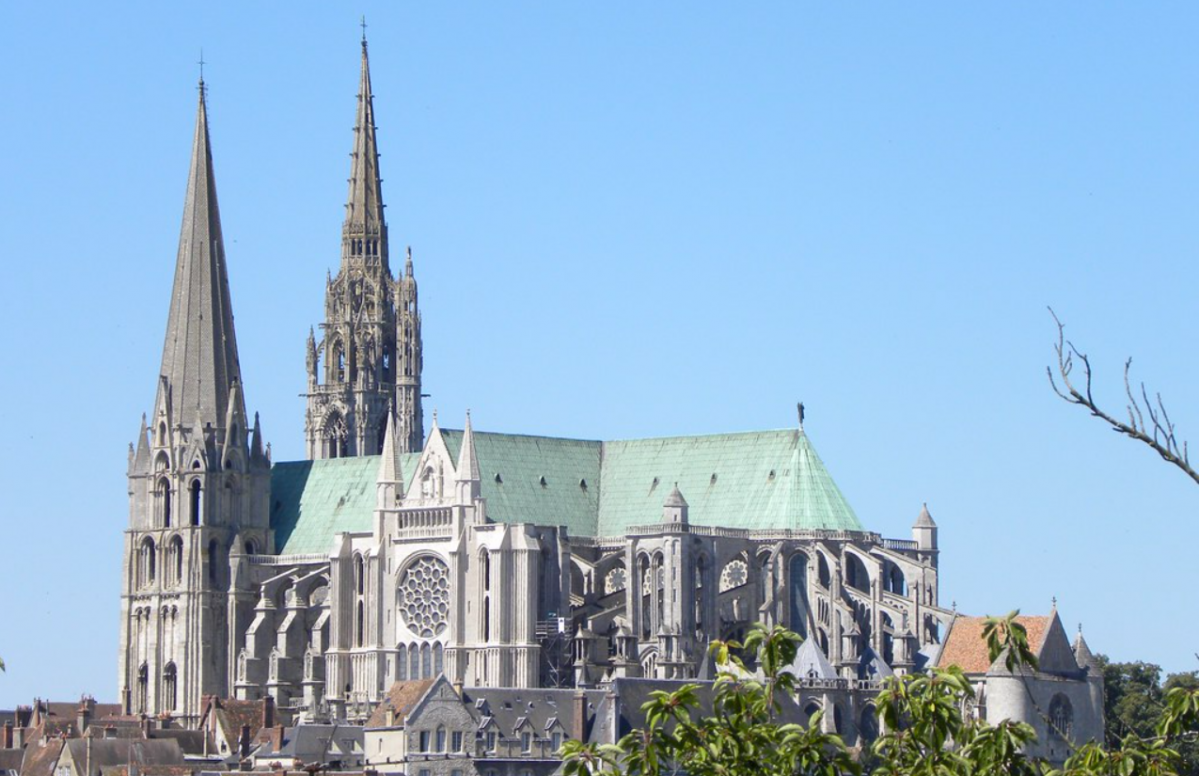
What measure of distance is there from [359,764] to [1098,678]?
91.9ft

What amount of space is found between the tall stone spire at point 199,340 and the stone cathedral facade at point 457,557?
96mm

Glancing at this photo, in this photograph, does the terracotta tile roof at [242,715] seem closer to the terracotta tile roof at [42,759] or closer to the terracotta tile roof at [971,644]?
the terracotta tile roof at [42,759]

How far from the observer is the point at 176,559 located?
5315 inches

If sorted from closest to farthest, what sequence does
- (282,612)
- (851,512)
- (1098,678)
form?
(1098,678) → (851,512) → (282,612)

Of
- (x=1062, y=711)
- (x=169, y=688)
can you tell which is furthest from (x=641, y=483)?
(x=169, y=688)

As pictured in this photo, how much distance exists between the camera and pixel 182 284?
136500 millimetres

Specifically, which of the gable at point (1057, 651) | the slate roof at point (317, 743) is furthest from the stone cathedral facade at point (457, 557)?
the slate roof at point (317, 743)

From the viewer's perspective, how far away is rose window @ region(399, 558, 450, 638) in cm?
12381

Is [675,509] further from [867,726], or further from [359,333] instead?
[359,333]

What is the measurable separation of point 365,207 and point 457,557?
3741 cm

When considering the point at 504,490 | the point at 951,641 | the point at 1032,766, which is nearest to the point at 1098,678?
the point at 951,641

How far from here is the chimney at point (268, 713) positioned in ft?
394

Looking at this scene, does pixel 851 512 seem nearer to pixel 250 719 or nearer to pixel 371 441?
pixel 250 719

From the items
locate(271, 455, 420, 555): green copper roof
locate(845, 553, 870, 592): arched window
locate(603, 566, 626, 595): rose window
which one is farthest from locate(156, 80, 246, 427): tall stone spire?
locate(845, 553, 870, 592): arched window
